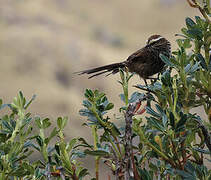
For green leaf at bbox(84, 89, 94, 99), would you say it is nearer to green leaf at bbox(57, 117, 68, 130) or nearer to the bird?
green leaf at bbox(57, 117, 68, 130)

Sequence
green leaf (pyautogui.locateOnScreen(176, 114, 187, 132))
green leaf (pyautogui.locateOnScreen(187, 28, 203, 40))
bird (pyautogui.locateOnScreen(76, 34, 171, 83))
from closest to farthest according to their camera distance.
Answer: green leaf (pyautogui.locateOnScreen(176, 114, 187, 132)) < green leaf (pyautogui.locateOnScreen(187, 28, 203, 40)) < bird (pyautogui.locateOnScreen(76, 34, 171, 83))

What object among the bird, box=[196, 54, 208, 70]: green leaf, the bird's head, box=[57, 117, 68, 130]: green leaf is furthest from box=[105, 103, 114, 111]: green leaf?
the bird's head

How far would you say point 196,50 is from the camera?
0.97 metres

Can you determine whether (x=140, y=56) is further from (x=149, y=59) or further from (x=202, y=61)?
(x=202, y=61)

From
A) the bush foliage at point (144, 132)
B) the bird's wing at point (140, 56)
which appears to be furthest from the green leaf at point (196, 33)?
the bird's wing at point (140, 56)

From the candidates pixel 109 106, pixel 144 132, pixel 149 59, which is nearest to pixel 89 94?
pixel 109 106

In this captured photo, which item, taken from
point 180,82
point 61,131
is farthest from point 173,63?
point 61,131

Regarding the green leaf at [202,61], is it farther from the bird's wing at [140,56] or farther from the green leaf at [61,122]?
the bird's wing at [140,56]

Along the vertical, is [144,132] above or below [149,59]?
below

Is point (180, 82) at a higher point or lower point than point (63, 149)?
higher

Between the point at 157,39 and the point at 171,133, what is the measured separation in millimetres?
1331

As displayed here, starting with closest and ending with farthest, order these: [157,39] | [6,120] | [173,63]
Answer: [173,63] < [6,120] < [157,39]

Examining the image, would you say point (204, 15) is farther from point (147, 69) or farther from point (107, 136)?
point (147, 69)

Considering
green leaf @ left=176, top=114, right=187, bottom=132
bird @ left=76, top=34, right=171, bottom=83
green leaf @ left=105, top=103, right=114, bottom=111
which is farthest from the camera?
bird @ left=76, top=34, right=171, bottom=83
